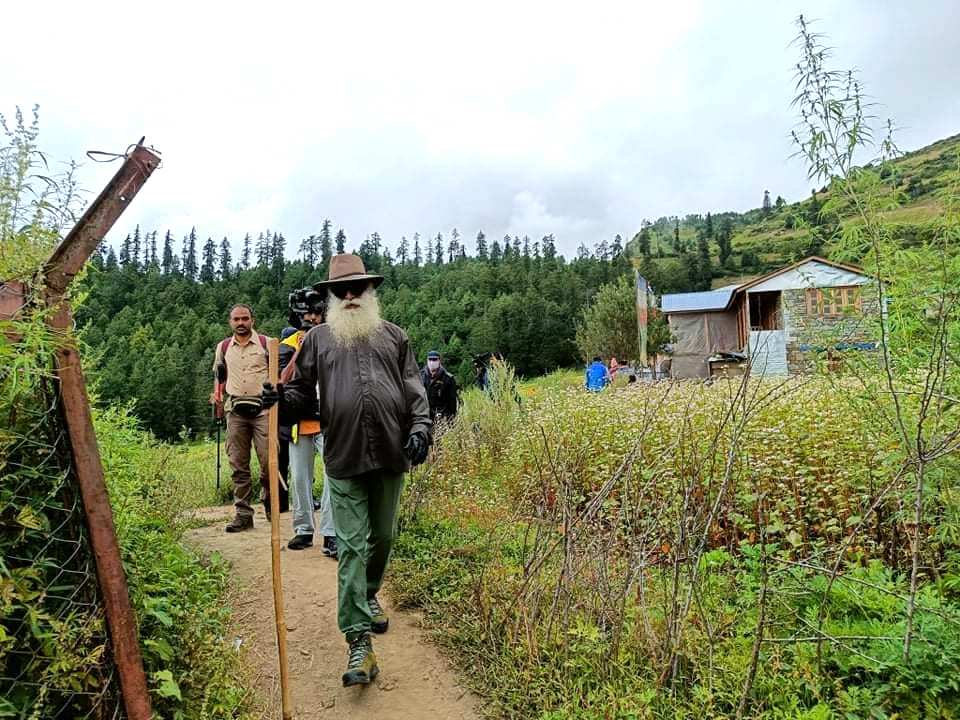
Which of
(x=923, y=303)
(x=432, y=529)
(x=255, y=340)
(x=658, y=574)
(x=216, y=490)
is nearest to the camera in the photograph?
(x=923, y=303)

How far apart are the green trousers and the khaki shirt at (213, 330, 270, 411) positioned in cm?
264

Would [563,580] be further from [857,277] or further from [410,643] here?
[857,277]

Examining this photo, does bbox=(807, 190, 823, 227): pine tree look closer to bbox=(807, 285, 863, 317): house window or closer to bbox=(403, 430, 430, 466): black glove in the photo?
bbox=(807, 285, 863, 317): house window

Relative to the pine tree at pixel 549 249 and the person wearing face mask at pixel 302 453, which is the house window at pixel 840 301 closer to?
the person wearing face mask at pixel 302 453

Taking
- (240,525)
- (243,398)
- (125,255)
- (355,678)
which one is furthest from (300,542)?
(125,255)

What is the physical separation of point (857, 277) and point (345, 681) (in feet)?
11.7

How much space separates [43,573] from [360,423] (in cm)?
156

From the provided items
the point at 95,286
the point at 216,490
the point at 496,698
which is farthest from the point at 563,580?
the point at 216,490

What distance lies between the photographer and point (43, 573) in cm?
196

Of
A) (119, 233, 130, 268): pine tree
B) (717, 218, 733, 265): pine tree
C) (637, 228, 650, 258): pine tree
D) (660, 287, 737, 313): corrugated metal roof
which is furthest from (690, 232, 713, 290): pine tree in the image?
(119, 233, 130, 268): pine tree

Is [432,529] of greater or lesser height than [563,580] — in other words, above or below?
below

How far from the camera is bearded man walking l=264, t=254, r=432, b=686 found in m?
3.13

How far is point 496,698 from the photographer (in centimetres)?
292

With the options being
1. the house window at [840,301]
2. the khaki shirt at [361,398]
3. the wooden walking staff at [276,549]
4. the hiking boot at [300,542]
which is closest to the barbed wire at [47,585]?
the wooden walking staff at [276,549]
